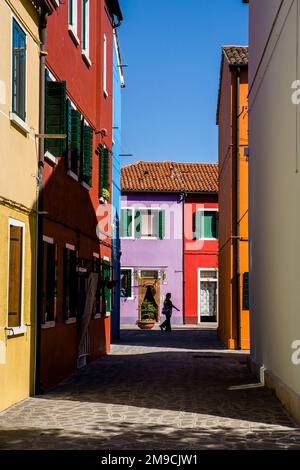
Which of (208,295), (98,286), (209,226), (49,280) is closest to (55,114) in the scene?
(49,280)

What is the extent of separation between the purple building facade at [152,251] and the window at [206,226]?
870 millimetres

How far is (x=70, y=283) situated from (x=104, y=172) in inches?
221

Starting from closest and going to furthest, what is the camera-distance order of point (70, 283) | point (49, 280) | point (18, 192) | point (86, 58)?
point (18, 192) → point (49, 280) → point (70, 283) → point (86, 58)

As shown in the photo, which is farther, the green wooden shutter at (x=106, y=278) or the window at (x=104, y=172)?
the green wooden shutter at (x=106, y=278)

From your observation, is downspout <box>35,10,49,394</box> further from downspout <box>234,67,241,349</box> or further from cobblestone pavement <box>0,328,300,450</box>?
downspout <box>234,67,241,349</box>

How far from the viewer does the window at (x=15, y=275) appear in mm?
12133

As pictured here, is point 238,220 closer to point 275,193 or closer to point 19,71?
point 275,193

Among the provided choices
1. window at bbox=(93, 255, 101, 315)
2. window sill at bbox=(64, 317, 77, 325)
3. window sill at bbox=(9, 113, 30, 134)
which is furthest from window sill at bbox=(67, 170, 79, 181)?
window sill at bbox=(9, 113, 30, 134)

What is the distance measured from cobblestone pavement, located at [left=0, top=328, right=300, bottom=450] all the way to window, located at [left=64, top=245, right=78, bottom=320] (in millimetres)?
1293

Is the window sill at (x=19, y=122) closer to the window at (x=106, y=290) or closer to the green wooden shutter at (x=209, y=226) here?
the window at (x=106, y=290)

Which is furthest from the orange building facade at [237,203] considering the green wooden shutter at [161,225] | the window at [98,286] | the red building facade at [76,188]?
the green wooden shutter at [161,225]

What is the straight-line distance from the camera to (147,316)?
1586 inches

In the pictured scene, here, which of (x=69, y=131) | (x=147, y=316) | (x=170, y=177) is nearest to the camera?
(x=69, y=131)
